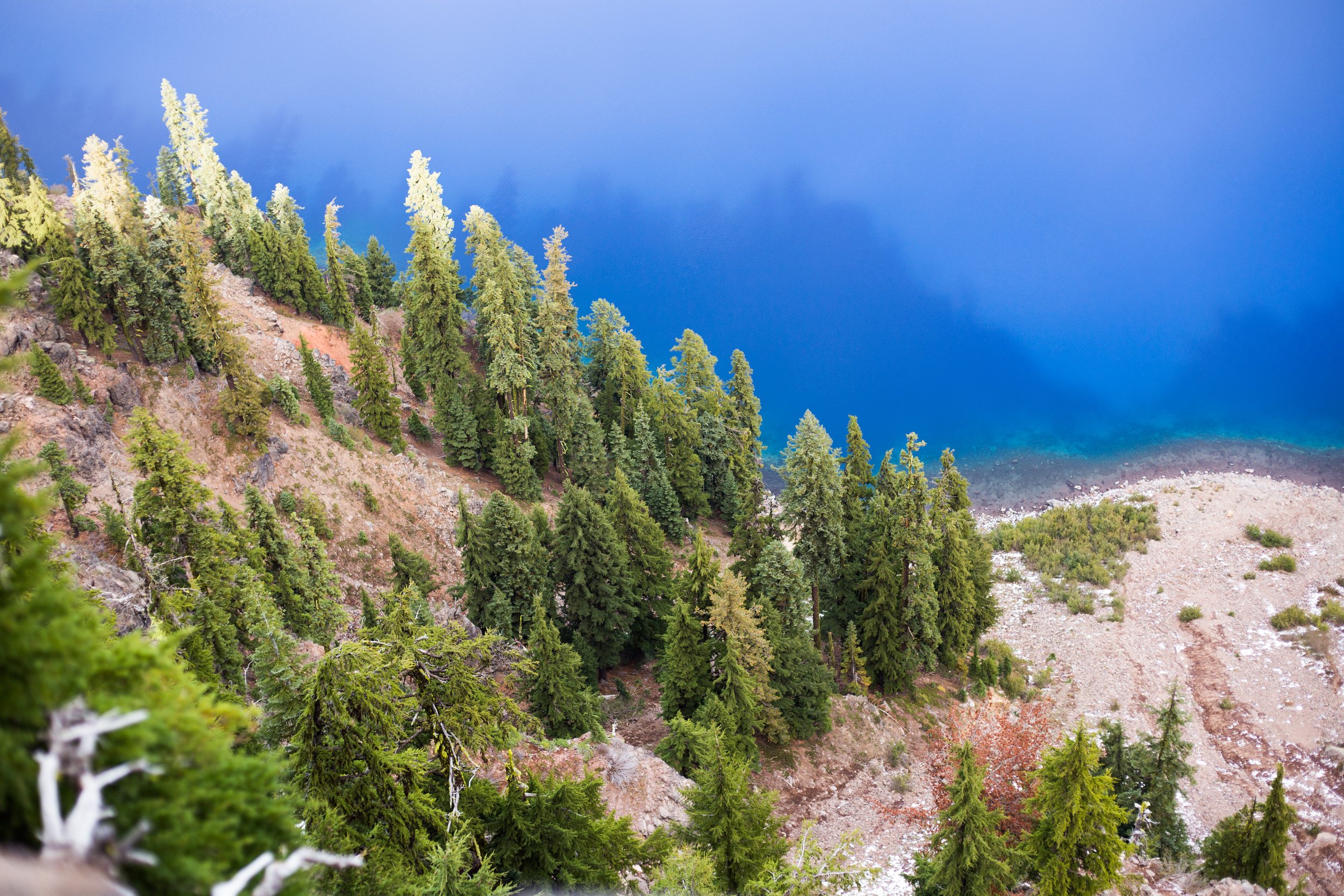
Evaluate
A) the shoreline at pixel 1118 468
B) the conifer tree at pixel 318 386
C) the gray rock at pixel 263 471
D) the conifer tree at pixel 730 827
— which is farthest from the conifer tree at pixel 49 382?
the shoreline at pixel 1118 468

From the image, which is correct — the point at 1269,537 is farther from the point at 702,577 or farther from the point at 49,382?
the point at 49,382

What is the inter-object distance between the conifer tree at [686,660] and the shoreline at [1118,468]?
40866 millimetres

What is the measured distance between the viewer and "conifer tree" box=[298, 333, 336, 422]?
39.4 metres

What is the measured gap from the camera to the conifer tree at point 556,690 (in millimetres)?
25344

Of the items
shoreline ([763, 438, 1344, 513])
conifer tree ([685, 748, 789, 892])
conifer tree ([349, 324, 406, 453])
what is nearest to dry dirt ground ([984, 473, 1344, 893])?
shoreline ([763, 438, 1344, 513])

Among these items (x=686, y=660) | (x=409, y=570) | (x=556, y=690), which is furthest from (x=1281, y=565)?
(x=409, y=570)

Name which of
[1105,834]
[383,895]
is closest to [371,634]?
[383,895]

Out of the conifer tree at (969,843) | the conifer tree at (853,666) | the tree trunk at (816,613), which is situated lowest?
the conifer tree at (969,843)

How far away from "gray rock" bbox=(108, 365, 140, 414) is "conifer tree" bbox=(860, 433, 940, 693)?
36315 mm

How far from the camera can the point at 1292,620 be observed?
41.2 meters

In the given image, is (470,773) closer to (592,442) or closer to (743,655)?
(743,655)

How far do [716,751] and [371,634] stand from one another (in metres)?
8.03

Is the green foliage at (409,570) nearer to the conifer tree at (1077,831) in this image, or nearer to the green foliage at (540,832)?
the green foliage at (540,832)

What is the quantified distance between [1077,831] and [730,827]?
9.14 m
